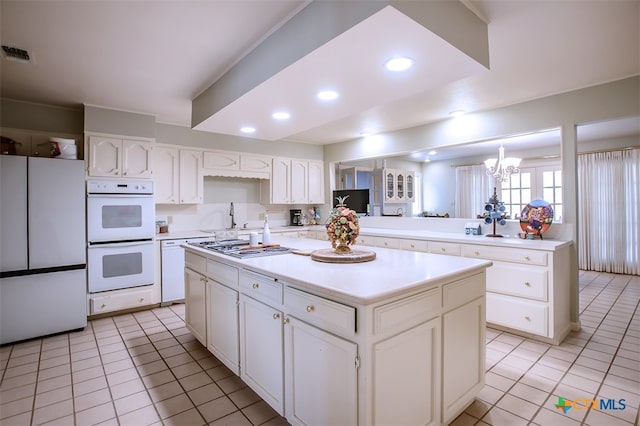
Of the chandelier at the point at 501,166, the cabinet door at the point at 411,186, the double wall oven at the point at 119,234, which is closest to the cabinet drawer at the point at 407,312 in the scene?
the chandelier at the point at 501,166

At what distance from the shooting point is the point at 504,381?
2301 mm

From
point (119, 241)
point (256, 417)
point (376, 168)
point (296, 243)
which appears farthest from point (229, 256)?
point (376, 168)

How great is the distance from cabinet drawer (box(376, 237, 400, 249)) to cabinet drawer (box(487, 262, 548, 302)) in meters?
1.16

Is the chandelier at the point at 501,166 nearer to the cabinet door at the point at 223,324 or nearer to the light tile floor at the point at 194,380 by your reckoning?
the light tile floor at the point at 194,380

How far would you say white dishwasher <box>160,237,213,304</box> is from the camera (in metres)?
4.07

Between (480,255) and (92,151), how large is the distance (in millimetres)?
4428

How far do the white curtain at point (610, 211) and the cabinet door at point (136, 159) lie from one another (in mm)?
6570

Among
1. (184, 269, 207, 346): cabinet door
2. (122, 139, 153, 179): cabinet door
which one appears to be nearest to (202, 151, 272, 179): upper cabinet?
(122, 139, 153, 179): cabinet door

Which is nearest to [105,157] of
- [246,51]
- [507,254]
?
[246,51]

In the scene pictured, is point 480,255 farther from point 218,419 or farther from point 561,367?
point 218,419

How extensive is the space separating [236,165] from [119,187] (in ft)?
5.45

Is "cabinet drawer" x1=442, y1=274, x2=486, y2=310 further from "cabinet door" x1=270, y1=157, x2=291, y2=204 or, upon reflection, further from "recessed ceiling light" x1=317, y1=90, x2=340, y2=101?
"cabinet door" x1=270, y1=157, x2=291, y2=204

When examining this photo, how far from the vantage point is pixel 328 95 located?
8.14ft

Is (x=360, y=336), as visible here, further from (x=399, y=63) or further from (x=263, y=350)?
(x=399, y=63)
